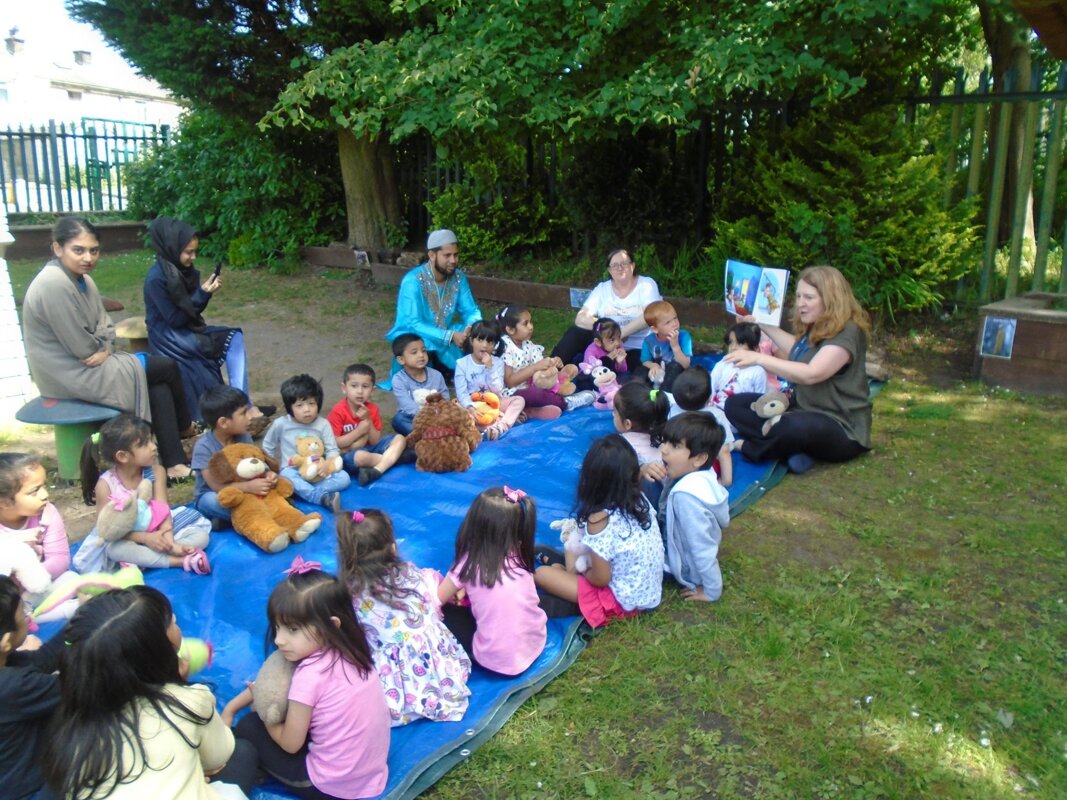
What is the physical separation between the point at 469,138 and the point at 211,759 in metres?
6.59

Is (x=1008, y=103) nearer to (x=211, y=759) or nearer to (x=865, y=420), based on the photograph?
(x=865, y=420)

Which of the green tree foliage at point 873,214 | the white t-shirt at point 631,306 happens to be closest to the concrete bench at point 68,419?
the white t-shirt at point 631,306

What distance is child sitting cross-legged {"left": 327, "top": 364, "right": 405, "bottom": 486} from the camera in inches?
197

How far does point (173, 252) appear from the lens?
5.41 metres

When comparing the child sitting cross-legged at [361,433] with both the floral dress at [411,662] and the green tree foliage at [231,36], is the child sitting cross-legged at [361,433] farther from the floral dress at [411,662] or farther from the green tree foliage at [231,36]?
the green tree foliage at [231,36]

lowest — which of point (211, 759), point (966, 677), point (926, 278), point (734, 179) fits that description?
point (966, 677)

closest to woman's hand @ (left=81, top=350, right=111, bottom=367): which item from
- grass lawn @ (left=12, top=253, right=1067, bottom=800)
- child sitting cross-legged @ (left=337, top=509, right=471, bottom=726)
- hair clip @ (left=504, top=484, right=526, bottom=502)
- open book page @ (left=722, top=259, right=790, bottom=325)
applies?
child sitting cross-legged @ (left=337, top=509, right=471, bottom=726)

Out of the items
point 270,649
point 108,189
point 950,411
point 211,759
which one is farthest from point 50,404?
point 108,189

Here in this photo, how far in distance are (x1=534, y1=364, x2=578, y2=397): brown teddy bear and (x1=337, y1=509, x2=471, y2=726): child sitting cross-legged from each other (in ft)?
9.97

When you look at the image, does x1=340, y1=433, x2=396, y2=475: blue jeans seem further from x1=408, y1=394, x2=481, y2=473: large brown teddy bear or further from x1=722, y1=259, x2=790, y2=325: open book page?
x1=722, y1=259, x2=790, y2=325: open book page

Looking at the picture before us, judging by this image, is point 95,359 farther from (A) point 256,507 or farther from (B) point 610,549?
(B) point 610,549

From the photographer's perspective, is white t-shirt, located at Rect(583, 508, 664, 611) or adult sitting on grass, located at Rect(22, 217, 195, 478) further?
adult sitting on grass, located at Rect(22, 217, 195, 478)

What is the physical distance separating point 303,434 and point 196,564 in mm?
1007

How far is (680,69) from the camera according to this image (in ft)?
21.4
